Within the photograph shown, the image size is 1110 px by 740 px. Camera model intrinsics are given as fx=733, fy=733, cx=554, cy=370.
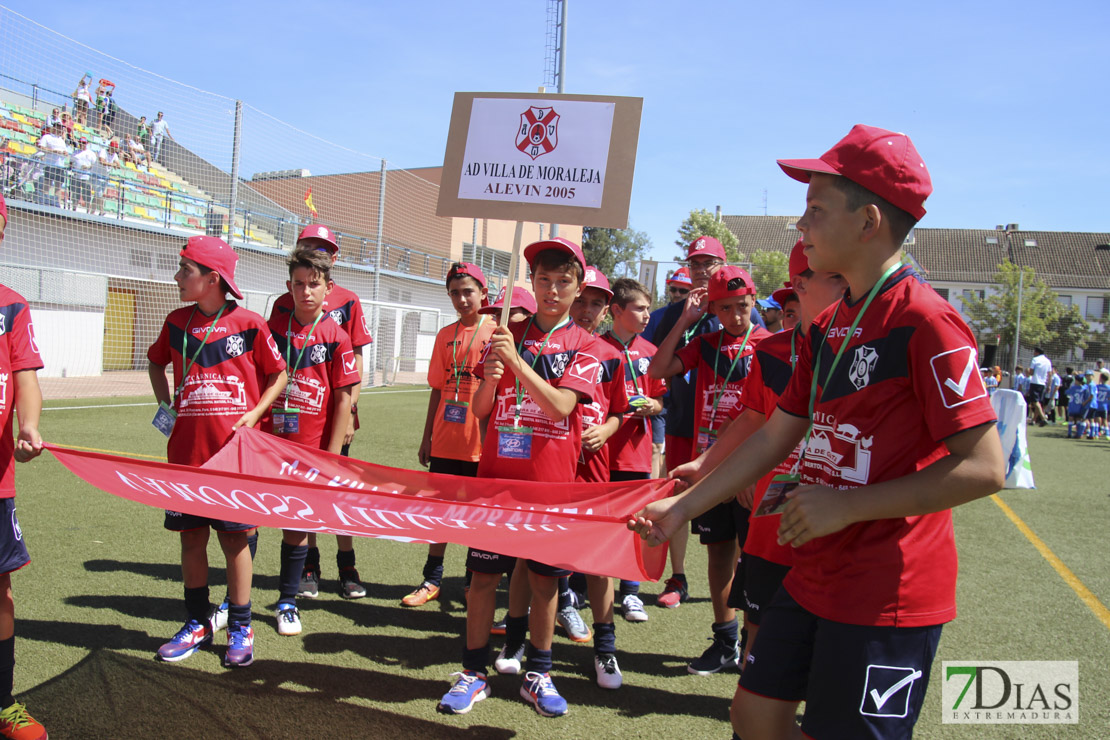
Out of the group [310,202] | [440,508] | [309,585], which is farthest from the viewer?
[310,202]

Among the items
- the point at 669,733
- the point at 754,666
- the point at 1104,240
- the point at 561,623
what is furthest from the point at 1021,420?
the point at 1104,240

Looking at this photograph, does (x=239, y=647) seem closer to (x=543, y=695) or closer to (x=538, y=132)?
(x=543, y=695)

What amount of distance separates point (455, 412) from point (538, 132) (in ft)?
7.73

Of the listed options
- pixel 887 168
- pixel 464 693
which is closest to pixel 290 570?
pixel 464 693

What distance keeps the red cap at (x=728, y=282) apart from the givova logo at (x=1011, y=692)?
2451mm

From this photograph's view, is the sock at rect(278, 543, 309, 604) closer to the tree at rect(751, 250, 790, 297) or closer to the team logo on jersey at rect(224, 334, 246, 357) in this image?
the team logo on jersey at rect(224, 334, 246, 357)

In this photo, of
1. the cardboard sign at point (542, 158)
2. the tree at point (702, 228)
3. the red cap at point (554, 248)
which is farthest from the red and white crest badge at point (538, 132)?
the tree at point (702, 228)

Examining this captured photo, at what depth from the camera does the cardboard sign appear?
338 cm

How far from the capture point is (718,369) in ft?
15.0

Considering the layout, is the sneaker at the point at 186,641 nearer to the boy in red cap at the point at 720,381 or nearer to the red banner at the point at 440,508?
the red banner at the point at 440,508

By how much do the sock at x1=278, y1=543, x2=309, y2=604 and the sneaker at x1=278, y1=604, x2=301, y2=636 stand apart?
2.1 inches

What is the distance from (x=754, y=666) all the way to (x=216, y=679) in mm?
2758

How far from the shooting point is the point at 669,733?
3.42 metres

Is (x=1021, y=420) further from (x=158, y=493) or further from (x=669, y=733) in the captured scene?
(x=158, y=493)
